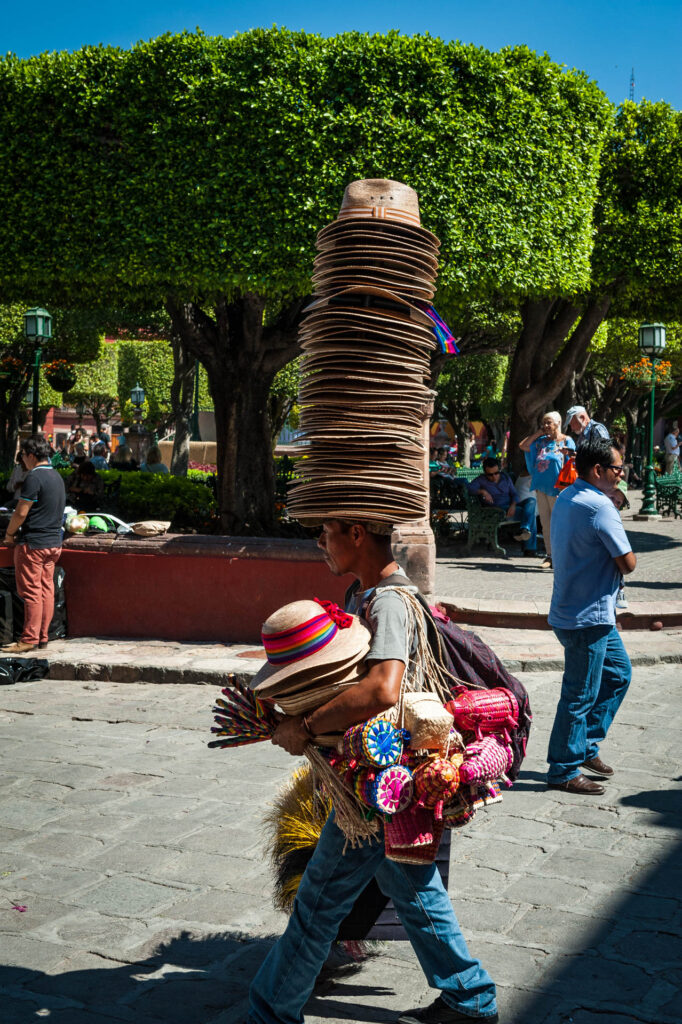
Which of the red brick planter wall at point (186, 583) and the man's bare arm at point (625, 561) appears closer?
the man's bare arm at point (625, 561)

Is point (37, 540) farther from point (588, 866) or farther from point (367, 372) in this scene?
point (367, 372)

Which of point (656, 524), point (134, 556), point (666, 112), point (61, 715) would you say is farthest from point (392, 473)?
point (656, 524)

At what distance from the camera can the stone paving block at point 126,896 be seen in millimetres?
4055

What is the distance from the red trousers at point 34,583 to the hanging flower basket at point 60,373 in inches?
983

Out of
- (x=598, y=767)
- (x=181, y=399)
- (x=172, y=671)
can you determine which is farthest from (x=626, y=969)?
(x=181, y=399)

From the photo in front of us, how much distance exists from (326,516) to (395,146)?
29.3ft

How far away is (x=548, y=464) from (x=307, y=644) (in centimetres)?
1052

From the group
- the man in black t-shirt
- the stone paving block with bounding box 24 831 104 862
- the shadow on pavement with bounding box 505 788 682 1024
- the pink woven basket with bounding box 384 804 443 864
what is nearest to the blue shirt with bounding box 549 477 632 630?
the shadow on pavement with bounding box 505 788 682 1024

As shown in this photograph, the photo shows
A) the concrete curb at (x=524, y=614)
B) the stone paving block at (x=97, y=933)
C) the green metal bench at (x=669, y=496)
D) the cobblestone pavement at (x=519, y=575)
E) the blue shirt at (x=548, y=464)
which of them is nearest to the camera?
the stone paving block at (x=97, y=933)

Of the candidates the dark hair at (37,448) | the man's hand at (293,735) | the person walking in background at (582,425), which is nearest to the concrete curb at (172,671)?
the dark hair at (37,448)

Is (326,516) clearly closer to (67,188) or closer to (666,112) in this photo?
(67,188)

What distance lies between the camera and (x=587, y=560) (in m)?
5.50

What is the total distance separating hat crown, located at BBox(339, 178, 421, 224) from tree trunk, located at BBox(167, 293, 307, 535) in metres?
10.0

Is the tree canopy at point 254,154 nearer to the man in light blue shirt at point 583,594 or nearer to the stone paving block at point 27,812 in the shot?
the man in light blue shirt at point 583,594
